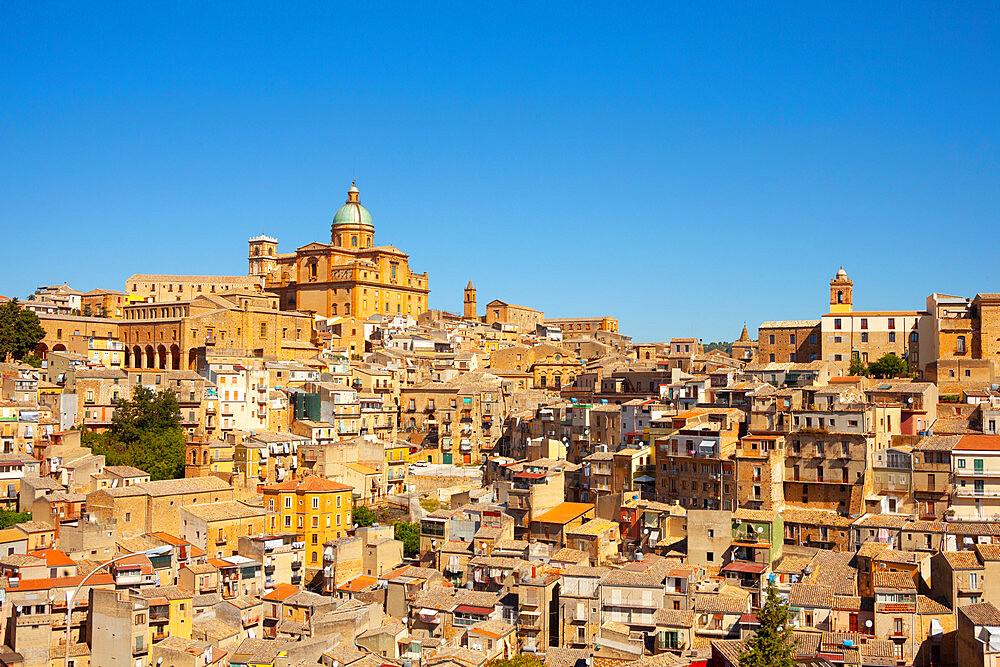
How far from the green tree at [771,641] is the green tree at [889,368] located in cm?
2639

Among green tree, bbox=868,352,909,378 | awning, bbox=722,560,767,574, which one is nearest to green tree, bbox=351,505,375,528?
awning, bbox=722,560,767,574

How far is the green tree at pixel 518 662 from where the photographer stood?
98.1ft

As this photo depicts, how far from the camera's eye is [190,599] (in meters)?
33.1

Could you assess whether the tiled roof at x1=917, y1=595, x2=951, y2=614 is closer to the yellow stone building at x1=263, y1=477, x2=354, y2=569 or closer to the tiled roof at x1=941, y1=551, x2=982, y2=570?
the tiled roof at x1=941, y1=551, x2=982, y2=570

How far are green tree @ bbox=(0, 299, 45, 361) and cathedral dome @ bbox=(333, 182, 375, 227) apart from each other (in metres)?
29.1

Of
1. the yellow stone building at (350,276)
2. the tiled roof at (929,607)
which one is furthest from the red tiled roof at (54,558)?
the yellow stone building at (350,276)

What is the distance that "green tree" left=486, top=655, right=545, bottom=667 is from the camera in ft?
98.1

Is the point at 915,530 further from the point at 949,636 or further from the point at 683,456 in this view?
the point at 683,456

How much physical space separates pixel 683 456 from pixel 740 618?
1053 cm

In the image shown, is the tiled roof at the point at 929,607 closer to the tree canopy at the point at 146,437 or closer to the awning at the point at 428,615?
the awning at the point at 428,615

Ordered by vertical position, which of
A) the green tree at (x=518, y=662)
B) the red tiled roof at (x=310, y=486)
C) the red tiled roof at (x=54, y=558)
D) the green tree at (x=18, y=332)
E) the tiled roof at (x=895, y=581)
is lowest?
the green tree at (x=518, y=662)

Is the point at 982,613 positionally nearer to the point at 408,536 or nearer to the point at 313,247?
the point at 408,536

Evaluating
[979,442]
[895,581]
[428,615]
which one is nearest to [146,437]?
[428,615]

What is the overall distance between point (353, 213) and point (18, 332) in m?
31.9
